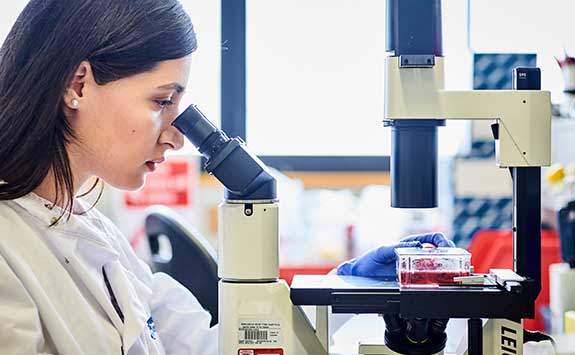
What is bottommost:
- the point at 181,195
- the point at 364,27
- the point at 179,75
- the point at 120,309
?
the point at 120,309

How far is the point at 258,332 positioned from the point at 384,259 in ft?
0.77

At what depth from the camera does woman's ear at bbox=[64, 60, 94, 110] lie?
103cm

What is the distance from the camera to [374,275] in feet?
3.61

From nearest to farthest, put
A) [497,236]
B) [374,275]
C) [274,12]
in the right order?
[374,275], [497,236], [274,12]

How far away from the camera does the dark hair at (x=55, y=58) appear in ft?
3.34

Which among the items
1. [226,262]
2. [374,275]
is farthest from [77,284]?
[374,275]

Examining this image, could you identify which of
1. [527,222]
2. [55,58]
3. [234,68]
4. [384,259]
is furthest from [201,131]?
[234,68]

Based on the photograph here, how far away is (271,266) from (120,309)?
0.29m

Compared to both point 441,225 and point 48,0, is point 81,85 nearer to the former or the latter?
point 48,0

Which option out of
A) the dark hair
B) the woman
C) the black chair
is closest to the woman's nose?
the woman

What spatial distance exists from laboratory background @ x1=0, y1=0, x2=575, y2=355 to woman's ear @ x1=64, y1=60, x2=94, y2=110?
1111 mm

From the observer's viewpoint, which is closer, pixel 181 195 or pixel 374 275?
pixel 374 275

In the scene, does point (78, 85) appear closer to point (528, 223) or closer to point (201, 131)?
point (201, 131)

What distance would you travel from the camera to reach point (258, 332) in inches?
38.5
